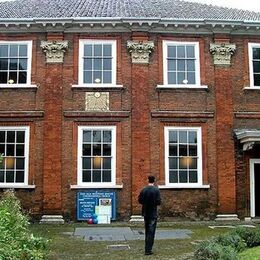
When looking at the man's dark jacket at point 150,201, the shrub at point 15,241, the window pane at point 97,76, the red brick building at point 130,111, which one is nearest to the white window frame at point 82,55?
the red brick building at point 130,111

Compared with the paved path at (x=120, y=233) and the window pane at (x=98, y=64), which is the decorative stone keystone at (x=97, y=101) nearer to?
the window pane at (x=98, y=64)

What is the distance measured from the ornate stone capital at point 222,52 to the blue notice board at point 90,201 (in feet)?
23.5

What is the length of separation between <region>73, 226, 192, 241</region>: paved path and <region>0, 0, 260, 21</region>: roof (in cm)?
901

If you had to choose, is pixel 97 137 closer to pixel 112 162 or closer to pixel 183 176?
pixel 112 162

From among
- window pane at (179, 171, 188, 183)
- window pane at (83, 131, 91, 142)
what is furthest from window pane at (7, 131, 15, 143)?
window pane at (179, 171, 188, 183)

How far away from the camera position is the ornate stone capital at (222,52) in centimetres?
2116

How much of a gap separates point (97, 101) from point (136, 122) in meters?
1.87

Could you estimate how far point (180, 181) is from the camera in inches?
818

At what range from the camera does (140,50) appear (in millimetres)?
20875

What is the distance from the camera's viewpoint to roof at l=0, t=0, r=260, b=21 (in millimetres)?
21766

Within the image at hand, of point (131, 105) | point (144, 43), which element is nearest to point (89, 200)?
point (131, 105)

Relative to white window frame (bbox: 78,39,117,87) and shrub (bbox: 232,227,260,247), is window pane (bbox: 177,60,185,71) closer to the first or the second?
white window frame (bbox: 78,39,117,87)

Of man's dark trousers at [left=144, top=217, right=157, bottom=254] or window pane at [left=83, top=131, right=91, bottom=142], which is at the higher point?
window pane at [left=83, top=131, right=91, bottom=142]

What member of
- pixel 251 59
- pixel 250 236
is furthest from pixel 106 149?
pixel 250 236
